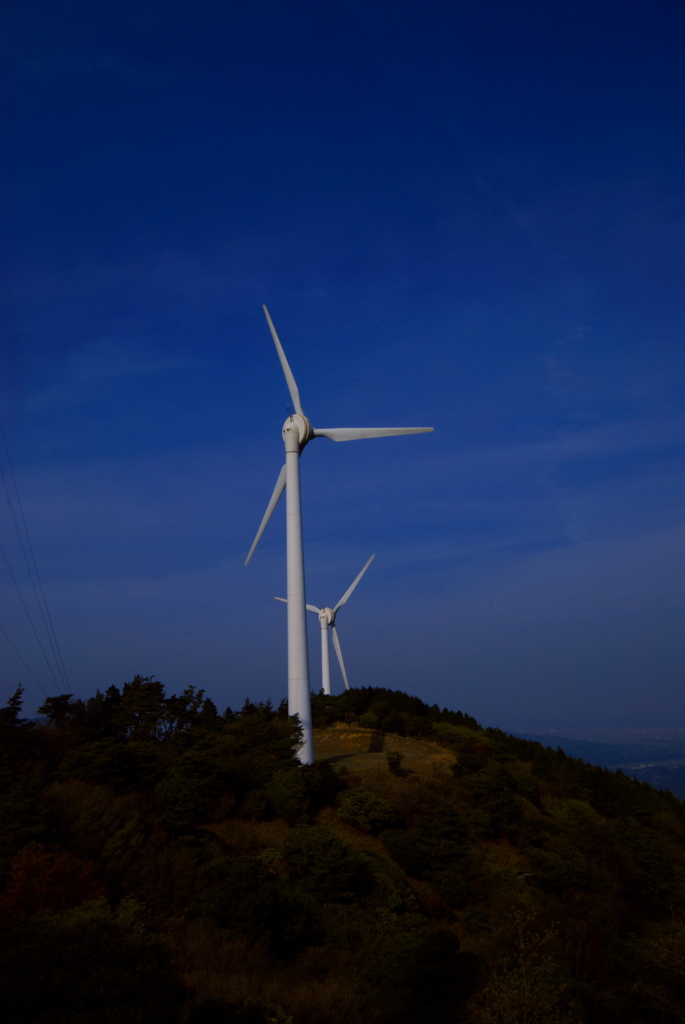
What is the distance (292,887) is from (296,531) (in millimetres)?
17625

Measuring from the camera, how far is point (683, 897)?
40.0 metres

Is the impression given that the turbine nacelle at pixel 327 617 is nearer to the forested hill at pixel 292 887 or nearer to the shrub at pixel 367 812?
the forested hill at pixel 292 887

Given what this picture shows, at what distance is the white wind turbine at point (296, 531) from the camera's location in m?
36.0

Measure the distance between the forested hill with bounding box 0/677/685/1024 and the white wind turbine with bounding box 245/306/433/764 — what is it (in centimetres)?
175

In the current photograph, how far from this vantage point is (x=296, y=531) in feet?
123

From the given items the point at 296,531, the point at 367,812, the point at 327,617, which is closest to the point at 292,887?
the point at 367,812

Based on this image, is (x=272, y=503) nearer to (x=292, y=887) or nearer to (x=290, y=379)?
(x=290, y=379)

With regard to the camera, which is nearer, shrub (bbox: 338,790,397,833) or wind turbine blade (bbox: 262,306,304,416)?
shrub (bbox: 338,790,397,833)

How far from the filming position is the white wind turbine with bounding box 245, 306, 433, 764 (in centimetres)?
3597

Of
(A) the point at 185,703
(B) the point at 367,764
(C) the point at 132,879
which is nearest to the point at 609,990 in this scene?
(C) the point at 132,879

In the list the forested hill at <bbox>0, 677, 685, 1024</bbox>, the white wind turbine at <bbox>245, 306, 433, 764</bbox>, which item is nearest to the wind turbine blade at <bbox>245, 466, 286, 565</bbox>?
the white wind turbine at <bbox>245, 306, 433, 764</bbox>

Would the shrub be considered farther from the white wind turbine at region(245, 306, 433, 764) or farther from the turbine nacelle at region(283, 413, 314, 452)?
the turbine nacelle at region(283, 413, 314, 452)

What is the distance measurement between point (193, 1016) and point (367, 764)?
110ft

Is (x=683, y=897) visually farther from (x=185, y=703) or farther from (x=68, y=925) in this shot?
(x=68, y=925)
